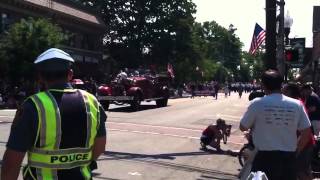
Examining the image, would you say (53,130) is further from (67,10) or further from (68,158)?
(67,10)

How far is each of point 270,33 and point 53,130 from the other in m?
11.7

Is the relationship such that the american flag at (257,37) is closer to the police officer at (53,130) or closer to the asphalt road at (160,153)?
the asphalt road at (160,153)

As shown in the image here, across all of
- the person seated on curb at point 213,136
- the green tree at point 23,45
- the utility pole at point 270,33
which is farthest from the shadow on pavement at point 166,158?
the green tree at point 23,45

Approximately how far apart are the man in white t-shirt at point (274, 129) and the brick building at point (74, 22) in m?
39.2

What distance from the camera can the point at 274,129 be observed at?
19.1 ft

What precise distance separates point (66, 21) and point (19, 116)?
5093 cm

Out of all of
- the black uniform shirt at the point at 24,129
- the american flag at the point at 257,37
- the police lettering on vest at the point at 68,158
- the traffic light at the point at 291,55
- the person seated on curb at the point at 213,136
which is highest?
the american flag at the point at 257,37

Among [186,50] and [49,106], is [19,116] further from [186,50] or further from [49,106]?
[186,50]

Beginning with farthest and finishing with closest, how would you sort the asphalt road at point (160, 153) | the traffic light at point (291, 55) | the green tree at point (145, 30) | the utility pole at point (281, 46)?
the green tree at point (145, 30), the traffic light at point (291, 55), the utility pole at point (281, 46), the asphalt road at point (160, 153)

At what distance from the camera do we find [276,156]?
5.78m

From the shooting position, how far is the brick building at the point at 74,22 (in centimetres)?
4484

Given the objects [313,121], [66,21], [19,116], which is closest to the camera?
[19,116]

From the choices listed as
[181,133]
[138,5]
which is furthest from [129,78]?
[138,5]

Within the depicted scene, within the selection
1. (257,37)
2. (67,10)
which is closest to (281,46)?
(257,37)
